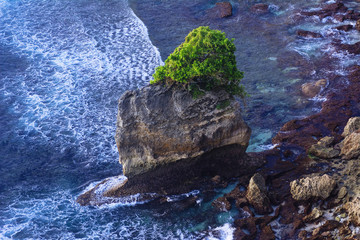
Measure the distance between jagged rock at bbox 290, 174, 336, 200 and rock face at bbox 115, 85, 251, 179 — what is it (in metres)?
3.66

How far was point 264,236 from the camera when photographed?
59.8 feet

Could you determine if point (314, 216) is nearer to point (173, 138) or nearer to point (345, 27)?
point (173, 138)

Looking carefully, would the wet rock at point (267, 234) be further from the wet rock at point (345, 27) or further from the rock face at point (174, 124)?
the wet rock at point (345, 27)

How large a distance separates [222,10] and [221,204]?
23627 millimetres

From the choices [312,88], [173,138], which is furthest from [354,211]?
[312,88]

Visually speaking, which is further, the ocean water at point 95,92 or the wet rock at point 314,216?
the ocean water at point 95,92

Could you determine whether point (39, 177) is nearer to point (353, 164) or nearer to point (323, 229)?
point (323, 229)

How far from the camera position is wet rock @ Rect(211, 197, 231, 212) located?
66.0ft

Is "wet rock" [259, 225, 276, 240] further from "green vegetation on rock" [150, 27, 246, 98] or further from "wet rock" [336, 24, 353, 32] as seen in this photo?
"wet rock" [336, 24, 353, 32]

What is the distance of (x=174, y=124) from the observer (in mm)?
20922

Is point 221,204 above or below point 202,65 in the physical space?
below

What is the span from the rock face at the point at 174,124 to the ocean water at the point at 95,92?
99.6 inches

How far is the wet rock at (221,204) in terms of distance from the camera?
20.1m

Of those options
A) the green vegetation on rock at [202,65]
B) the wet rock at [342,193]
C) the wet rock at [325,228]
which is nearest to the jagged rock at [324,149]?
the wet rock at [342,193]
